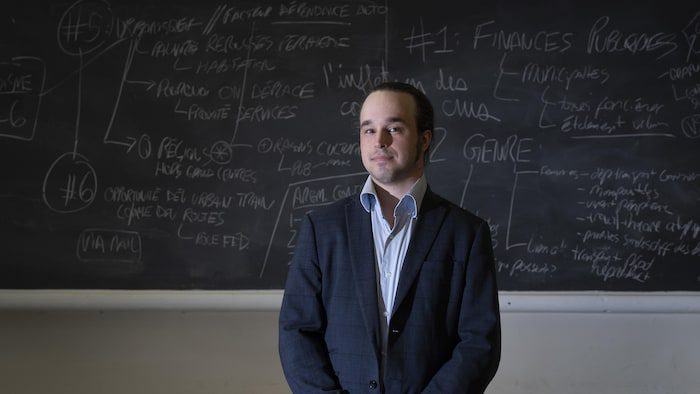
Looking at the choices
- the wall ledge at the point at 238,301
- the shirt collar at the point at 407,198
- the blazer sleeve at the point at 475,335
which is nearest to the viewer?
the blazer sleeve at the point at 475,335

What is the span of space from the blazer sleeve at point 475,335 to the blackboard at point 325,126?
1.41 meters

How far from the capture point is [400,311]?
1611 mm

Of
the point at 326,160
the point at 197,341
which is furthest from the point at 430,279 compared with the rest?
the point at 197,341

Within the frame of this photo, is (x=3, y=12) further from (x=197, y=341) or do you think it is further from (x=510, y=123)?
(x=510, y=123)

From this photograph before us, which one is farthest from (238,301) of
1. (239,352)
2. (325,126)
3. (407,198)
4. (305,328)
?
(407,198)

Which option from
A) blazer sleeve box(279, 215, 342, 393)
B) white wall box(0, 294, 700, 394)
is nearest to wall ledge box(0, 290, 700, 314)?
white wall box(0, 294, 700, 394)

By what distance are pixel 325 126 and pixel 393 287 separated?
4.95ft

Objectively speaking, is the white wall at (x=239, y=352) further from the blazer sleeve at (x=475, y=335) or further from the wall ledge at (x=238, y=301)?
the blazer sleeve at (x=475, y=335)

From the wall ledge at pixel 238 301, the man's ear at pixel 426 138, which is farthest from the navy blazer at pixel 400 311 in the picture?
the wall ledge at pixel 238 301

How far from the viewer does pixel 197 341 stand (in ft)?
10.1

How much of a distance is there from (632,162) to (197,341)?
200 centimetres

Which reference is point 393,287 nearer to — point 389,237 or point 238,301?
point 389,237

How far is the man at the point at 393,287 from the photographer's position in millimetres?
1605

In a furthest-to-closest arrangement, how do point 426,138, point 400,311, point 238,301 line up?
point 238,301 < point 426,138 < point 400,311
